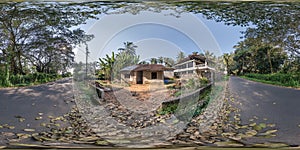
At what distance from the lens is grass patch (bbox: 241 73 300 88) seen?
167 cm

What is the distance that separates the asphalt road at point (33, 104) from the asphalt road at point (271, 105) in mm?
842

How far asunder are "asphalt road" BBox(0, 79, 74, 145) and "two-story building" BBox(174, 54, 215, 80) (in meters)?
0.55

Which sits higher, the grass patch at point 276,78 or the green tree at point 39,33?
the green tree at point 39,33

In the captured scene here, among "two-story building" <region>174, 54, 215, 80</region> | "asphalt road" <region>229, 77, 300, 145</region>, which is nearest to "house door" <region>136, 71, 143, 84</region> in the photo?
"two-story building" <region>174, 54, 215, 80</region>

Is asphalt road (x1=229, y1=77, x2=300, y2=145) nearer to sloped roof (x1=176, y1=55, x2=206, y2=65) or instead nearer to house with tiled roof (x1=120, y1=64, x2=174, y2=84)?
sloped roof (x1=176, y1=55, x2=206, y2=65)

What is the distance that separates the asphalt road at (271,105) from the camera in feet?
5.16

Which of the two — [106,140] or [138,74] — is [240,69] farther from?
[106,140]

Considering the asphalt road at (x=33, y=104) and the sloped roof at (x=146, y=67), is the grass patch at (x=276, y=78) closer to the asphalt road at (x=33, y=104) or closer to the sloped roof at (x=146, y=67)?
the sloped roof at (x=146, y=67)

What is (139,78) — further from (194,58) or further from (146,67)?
(194,58)

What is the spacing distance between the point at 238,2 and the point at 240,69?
359 mm

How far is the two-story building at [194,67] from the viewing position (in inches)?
63.3

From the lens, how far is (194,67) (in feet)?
5.35

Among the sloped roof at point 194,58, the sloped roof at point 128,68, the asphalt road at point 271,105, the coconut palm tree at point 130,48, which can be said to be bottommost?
the asphalt road at point 271,105

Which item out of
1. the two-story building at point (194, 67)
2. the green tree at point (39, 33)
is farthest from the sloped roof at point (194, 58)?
the green tree at point (39, 33)
